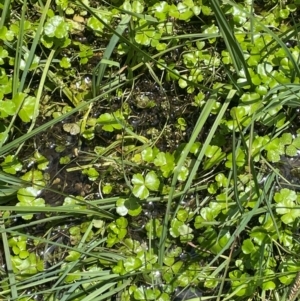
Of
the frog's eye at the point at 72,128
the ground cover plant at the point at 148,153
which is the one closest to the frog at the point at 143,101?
the ground cover plant at the point at 148,153

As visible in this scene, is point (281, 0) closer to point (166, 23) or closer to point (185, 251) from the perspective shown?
point (166, 23)

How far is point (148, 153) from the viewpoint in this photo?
6.27 feet

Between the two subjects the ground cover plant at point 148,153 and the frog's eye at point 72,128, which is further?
the frog's eye at point 72,128

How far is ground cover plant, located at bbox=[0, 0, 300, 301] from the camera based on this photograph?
6.09ft

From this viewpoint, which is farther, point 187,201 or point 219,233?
point 187,201

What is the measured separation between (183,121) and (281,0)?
2.18 feet

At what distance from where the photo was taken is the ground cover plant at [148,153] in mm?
1855

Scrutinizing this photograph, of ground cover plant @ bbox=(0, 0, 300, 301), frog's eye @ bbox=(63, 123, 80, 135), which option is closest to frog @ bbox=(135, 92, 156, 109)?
ground cover plant @ bbox=(0, 0, 300, 301)

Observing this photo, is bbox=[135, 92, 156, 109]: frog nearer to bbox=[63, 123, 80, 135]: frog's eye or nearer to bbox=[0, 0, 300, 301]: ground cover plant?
bbox=[0, 0, 300, 301]: ground cover plant

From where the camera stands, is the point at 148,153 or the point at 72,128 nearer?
the point at 148,153

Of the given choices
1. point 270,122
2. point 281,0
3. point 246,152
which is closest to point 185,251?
point 246,152

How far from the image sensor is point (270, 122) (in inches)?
74.8

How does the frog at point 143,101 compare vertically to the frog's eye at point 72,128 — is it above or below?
above

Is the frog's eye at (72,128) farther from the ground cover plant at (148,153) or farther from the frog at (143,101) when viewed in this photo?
the frog at (143,101)
